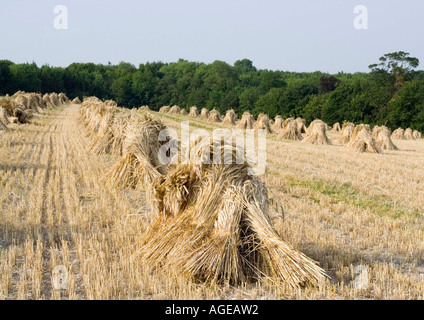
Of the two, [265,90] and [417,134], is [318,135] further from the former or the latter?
[265,90]

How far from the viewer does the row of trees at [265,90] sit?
4218 cm

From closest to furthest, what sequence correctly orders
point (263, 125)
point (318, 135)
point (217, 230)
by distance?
1. point (217, 230)
2. point (318, 135)
3. point (263, 125)

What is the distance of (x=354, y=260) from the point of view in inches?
217

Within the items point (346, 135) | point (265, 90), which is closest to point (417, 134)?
point (346, 135)

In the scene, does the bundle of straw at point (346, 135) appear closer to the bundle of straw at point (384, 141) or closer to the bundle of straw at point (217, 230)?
the bundle of straw at point (384, 141)

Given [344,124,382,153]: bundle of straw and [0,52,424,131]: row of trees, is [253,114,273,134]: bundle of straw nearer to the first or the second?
[344,124,382,153]: bundle of straw

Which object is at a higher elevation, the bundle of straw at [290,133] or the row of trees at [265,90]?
the row of trees at [265,90]

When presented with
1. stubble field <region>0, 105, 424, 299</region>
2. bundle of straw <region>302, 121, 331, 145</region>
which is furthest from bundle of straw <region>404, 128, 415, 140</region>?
stubble field <region>0, 105, 424, 299</region>

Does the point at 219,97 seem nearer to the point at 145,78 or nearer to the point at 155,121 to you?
the point at 145,78

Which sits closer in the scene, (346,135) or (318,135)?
(318,135)

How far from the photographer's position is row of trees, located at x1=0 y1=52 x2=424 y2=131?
42184 millimetres

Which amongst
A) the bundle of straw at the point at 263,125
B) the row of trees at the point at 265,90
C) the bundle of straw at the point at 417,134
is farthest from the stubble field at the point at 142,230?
the row of trees at the point at 265,90

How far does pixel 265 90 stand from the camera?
65.1m

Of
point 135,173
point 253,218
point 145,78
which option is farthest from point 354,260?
point 145,78
